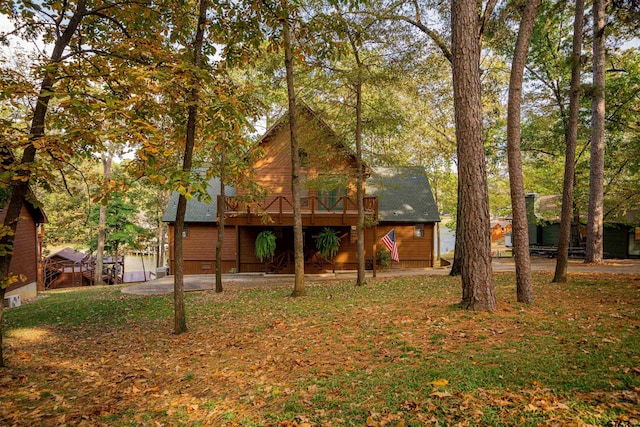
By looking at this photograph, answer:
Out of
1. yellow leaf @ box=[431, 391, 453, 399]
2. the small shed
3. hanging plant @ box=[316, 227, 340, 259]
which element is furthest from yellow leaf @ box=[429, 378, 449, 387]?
the small shed

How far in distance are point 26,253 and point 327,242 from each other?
14.2 metres

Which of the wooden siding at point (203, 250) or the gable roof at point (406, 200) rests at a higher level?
the gable roof at point (406, 200)

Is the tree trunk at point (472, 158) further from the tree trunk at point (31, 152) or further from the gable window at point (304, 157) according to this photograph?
the gable window at point (304, 157)

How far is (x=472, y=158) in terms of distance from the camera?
6.90 metres

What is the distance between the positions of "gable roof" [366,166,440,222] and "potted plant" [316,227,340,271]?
330cm

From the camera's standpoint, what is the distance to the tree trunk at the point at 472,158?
6828mm

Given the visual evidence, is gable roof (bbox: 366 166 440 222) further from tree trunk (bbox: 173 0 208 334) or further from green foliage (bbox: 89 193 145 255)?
green foliage (bbox: 89 193 145 255)

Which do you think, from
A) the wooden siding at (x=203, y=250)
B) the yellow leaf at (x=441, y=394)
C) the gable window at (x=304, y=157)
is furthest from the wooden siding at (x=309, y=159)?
the yellow leaf at (x=441, y=394)

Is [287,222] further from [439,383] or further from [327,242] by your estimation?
[439,383]

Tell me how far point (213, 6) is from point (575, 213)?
80.2 feet

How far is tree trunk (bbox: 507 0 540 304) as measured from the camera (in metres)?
7.49

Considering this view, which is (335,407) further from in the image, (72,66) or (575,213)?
(575,213)

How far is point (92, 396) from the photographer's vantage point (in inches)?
201

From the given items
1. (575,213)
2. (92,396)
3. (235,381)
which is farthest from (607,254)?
(92,396)
